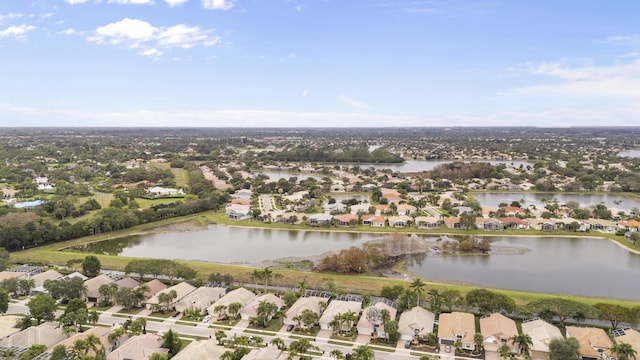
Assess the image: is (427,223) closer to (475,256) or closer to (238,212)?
(475,256)

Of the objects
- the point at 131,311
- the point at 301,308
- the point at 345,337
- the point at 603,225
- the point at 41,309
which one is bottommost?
the point at 131,311

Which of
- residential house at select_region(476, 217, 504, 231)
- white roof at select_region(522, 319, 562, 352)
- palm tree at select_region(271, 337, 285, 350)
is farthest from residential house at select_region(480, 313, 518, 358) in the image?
residential house at select_region(476, 217, 504, 231)

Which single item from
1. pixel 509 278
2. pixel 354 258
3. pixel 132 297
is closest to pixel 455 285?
pixel 509 278

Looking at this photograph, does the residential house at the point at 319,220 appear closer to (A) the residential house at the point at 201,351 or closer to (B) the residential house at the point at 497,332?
(B) the residential house at the point at 497,332

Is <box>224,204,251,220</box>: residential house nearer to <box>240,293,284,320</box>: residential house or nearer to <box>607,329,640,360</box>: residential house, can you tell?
<box>240,293,284,320</box>: residential house

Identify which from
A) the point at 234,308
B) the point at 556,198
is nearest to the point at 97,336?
the point at 234,308

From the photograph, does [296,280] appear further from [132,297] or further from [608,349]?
[608,349]
